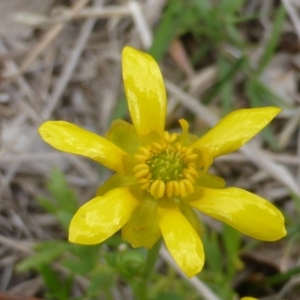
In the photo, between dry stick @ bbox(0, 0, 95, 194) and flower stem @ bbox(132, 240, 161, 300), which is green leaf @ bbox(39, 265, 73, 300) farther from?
dry stick @ bbox(0, 0, 95, 194)

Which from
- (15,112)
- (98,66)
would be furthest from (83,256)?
(98,66)

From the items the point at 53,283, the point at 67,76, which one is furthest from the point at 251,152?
the point at 53,283

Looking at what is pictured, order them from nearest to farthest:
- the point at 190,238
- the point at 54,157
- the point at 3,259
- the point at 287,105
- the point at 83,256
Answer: the point at 190,238
the point at 83,256
the point at 3,259
the point at 54,157
the point at 287,105

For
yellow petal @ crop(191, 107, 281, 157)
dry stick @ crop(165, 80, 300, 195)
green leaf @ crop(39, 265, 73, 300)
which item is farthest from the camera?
dry stick @ crop(165, 80, 300, 195)

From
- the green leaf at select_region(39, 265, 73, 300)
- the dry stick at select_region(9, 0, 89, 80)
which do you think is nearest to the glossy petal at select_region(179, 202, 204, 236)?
the green leaf at select_region(39, 265, 73, 300)

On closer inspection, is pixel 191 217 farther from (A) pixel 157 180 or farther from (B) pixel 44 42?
(B) pixel 44 42

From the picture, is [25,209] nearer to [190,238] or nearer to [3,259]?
[3,259]

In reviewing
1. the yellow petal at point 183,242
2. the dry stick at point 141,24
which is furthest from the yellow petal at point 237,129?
the dry stick at point 141,24
